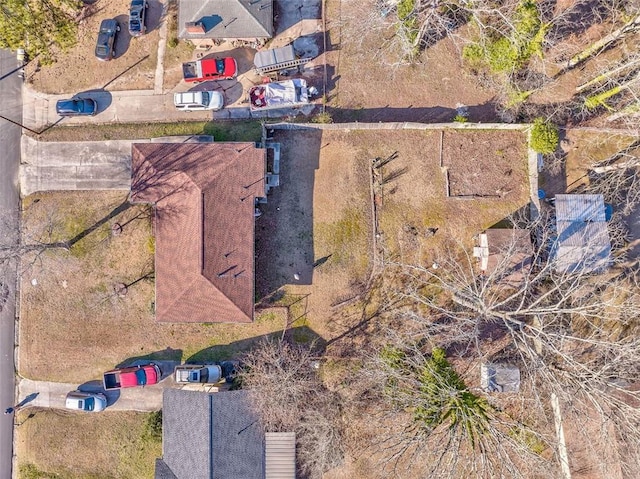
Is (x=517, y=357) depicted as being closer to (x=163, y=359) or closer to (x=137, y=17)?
(x=163, y=359)

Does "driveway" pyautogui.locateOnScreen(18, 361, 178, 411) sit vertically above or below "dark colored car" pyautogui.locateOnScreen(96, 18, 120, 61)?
below

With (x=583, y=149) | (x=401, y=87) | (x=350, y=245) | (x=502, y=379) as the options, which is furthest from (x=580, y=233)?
(x=401, y=87)

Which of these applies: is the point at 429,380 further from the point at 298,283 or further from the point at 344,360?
the point at 298,283

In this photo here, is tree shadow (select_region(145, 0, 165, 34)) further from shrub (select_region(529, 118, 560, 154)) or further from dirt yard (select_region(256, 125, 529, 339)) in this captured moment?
shrub (select_region(529, 118, 560, 154))

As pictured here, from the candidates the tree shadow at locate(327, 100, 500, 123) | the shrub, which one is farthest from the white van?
the shrub

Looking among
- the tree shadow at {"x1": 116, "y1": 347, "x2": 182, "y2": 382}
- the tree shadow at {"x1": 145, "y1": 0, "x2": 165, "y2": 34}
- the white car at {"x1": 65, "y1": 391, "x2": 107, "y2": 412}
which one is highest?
the tree shadow at {"x1": 145, "y1": 0, "x2": 165, "y2": 34}

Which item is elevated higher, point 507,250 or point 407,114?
point 407,114

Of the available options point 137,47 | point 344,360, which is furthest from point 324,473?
point 137,47
